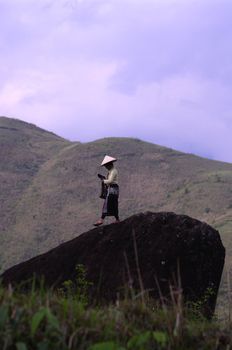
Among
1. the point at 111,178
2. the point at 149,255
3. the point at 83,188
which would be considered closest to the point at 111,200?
the point at 111,178

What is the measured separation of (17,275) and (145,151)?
315 feet

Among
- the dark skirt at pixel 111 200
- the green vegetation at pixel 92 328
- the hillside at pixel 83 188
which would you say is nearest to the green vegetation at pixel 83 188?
the hillside at pixel 83 188

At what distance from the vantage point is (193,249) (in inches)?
471

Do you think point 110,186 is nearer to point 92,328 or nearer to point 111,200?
point 111,200

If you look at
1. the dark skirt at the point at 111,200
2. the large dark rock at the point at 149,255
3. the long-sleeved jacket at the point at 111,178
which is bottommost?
the large dark rock at the point at 149,255

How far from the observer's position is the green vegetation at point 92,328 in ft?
12.1

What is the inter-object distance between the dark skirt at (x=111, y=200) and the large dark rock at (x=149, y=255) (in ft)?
1.36

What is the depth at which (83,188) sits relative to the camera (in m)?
92.9

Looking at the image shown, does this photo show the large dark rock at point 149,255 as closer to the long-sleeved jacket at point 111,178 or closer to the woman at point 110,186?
the woman at point 110,186

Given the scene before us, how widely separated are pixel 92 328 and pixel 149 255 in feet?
25.4

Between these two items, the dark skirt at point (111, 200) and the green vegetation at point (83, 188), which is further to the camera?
the green vegetation at point (83, 188)

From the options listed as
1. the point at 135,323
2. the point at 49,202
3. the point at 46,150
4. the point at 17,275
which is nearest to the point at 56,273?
the point at 17,275

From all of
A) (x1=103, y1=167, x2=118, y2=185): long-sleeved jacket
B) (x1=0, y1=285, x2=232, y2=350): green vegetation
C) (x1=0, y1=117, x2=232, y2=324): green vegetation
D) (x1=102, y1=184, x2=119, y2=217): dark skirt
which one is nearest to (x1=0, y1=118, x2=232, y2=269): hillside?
(x1=0, y1=117, x2=232, y2=324): green vegetation

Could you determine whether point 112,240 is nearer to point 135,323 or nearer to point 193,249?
point 193,249
